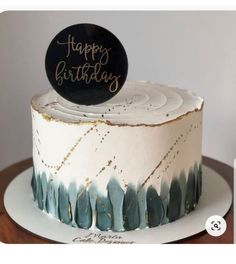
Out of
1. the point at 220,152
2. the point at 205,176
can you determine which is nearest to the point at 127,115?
the point at 205,176

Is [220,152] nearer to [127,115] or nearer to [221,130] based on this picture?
[221,130]

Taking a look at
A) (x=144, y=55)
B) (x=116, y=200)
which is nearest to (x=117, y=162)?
(x=116, y=200)

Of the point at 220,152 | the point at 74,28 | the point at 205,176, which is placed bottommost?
the point at 220,152

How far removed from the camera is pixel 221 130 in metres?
2.09

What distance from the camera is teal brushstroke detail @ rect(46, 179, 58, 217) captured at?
1355 millimetres

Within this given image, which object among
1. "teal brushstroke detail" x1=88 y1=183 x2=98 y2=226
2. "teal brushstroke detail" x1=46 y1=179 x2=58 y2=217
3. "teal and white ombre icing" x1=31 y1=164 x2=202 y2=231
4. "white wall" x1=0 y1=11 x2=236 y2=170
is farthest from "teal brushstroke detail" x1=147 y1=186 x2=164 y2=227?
"white wall" x1=0 y1=11 x2=236 y2=170

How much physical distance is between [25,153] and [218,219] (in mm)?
964

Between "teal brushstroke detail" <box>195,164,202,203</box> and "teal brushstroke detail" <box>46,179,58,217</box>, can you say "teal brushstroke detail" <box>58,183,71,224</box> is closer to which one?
"teal brushstroke detail" <box>46,179,58,217</box>

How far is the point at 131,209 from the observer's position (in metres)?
1.30

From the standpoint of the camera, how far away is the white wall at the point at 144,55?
76.5 inches

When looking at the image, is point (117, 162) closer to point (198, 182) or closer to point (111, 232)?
point (111, 232)

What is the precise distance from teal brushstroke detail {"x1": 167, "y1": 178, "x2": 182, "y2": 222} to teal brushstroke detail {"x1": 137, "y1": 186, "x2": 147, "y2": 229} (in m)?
0.07

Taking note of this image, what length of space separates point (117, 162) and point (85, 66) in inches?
10.2

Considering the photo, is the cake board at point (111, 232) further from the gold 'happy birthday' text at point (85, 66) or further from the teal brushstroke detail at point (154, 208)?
the gold 'happy birthday' text at point (85, 66)
